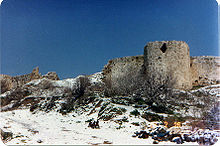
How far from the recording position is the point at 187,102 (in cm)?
1120

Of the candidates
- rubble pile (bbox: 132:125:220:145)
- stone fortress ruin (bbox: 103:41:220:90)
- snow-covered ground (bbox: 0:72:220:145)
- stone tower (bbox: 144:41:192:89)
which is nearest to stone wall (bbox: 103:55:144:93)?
stone fortress ruin (bbox: 103:41:220:90)

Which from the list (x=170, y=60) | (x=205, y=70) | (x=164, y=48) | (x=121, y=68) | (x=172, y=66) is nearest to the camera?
(x=172, y=66)

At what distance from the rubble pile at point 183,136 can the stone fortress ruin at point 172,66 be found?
6650 millimetres

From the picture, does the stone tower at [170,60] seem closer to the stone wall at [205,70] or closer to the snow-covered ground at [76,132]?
the stone wall at [205,70]

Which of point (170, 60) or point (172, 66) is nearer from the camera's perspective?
point (172, 66)

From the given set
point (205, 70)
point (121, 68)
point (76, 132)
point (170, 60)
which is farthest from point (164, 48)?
point (76, 132)

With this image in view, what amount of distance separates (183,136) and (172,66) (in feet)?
31.0

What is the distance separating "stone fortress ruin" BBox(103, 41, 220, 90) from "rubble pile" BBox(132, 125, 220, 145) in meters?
6.65

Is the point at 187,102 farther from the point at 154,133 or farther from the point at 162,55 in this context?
the point at 154,133

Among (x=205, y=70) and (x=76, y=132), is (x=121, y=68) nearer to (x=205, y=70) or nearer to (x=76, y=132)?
(x=205, y=70)

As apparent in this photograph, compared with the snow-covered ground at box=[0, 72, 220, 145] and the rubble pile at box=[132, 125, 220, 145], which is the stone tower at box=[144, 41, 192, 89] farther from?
the rubble pile at box=[132, 125, 220, 145]

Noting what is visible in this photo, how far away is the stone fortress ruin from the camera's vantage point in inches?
535

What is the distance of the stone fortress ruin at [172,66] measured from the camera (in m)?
13.6

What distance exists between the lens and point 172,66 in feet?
44.7
